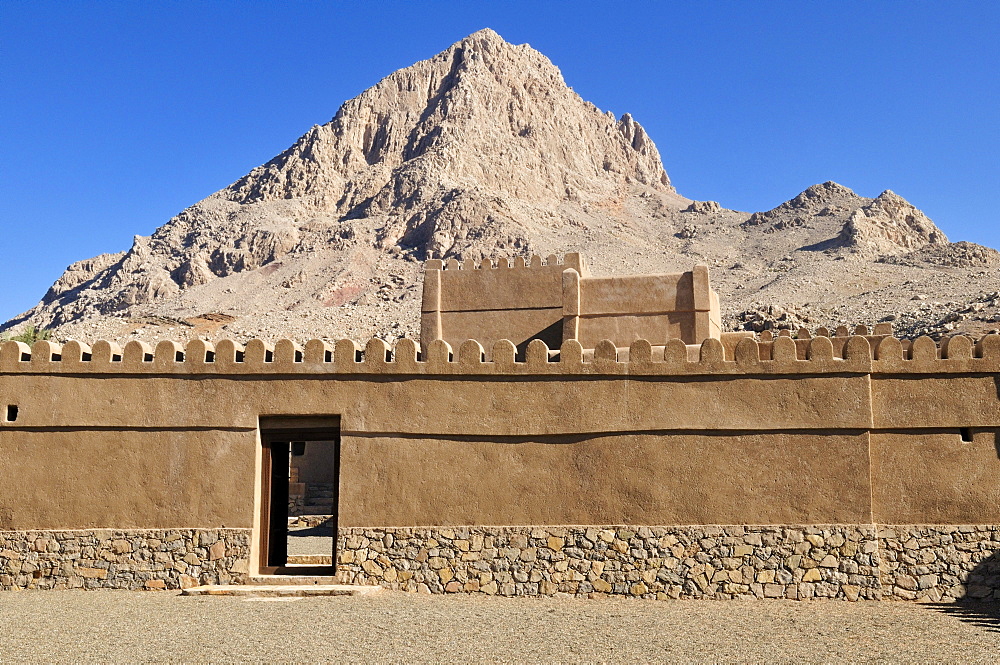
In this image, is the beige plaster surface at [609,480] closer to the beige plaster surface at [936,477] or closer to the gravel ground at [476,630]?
the beige plaster surface at [936,477]

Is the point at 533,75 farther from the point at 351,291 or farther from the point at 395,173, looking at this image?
the point at 351,291

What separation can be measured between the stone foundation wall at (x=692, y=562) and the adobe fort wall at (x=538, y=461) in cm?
2

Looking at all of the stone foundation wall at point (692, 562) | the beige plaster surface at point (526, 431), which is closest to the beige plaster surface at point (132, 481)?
the beige plaster surface at point (526, 431)

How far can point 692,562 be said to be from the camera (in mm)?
10320

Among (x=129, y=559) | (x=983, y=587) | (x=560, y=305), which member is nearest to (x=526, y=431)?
(x=560, y=305)

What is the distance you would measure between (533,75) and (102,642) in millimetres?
116265

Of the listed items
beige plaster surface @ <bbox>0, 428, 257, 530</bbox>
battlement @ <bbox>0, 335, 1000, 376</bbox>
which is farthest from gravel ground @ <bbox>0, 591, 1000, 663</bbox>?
battlement @ <bbox>0, 335, 1000, 376</bbox>

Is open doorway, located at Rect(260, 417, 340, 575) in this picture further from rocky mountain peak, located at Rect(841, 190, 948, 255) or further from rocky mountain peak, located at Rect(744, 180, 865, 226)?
rocky mountain peak, located at Rect(744, 180, 865, 226)

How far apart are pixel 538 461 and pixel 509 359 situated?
1298 millimetres

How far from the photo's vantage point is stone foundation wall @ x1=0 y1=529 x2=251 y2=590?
10.8 meters

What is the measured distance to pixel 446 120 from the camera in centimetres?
10519

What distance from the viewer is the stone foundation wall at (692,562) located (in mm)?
10156

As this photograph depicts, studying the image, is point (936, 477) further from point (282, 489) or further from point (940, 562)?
point (282, 489)

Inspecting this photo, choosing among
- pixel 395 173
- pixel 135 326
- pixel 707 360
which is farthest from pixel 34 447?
pixel 395 173
